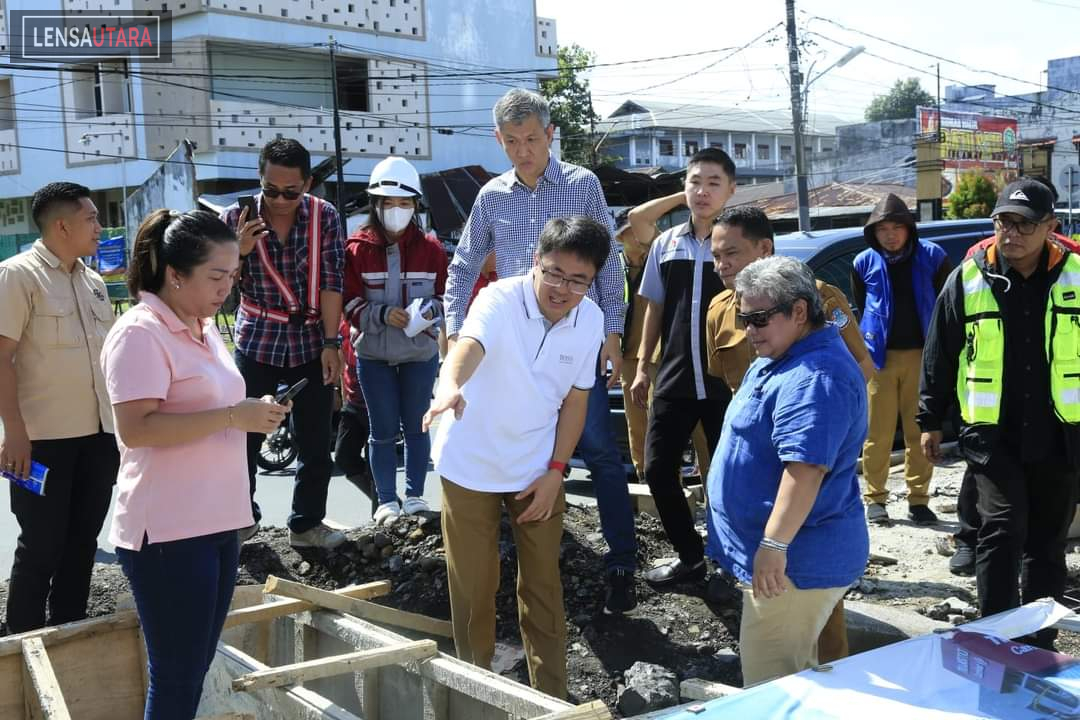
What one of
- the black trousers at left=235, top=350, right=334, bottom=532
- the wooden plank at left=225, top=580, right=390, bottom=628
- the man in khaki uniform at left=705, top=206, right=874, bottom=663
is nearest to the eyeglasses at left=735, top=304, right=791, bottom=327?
the man in khaki uniform at left=705, top=206, right=874, bottom=663

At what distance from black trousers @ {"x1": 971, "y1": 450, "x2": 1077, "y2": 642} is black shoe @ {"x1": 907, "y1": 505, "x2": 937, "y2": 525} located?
6.95 ft

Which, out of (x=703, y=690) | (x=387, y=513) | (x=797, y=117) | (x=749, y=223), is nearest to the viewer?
(x=703, y=690)

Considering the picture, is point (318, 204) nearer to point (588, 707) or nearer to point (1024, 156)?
point (588, 707)

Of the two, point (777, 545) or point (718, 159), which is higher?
point (718, 159)

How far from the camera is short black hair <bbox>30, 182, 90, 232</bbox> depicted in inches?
175

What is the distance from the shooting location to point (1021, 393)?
13.7 feet

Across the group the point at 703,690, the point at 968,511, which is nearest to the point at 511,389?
the point at 703,690

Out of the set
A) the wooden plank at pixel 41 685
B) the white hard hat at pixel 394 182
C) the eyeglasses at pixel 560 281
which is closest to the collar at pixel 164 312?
the eyeglasses at pixel 560 281

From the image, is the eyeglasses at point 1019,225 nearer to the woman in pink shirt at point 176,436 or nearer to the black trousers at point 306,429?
the woman in pink shirt at point 176,436

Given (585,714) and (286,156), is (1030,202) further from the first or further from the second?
(286,156)

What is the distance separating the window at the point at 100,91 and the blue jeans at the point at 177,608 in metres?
28.2

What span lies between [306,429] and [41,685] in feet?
6.82

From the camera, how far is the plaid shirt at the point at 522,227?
488 centimetres

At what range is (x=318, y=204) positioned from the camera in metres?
A: 5.30
